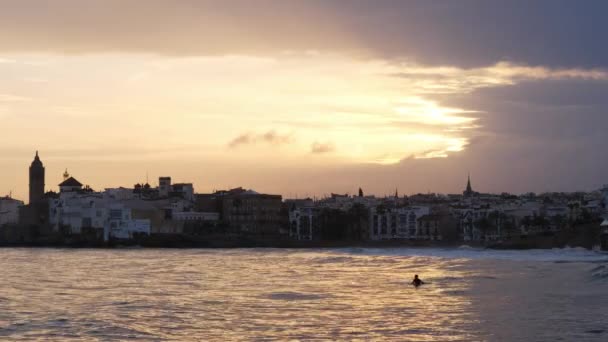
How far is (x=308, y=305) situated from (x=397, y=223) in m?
98.0

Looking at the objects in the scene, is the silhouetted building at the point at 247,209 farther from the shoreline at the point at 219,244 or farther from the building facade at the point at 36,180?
the building facade at the point at 36,180

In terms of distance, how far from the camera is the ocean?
74.1ft

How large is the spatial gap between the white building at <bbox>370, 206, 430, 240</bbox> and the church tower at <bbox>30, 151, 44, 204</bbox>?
4426 centimetres

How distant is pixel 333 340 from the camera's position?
2130 cm

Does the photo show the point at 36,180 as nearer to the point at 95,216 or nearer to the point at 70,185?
the point at 70,185

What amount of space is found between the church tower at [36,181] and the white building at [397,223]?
44259mm

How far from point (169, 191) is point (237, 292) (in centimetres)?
9608

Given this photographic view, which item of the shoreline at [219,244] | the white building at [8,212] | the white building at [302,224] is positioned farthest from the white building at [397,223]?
the white building at [8,212]

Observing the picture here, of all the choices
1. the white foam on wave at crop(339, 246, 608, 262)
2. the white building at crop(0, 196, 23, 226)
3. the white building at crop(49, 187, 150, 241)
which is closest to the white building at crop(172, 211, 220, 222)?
the white building at crop(49, 187, 150, 241)

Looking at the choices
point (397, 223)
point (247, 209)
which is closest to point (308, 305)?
point (247, 209)

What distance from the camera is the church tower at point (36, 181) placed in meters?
127

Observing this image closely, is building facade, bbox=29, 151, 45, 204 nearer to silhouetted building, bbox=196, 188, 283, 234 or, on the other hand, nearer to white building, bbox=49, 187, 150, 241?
white building, bbox=49, 187, 150, 241

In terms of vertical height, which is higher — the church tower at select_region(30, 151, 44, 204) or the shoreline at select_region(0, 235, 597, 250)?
the church tower at select_region(30, 151, 44, 204)

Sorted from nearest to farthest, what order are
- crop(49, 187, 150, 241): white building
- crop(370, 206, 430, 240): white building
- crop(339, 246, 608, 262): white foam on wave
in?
crop(339, 246, 608, 262): white foam on wave
crop(49, 187, 150, 241): white building
crop(370, 206, 430, 240): white building
